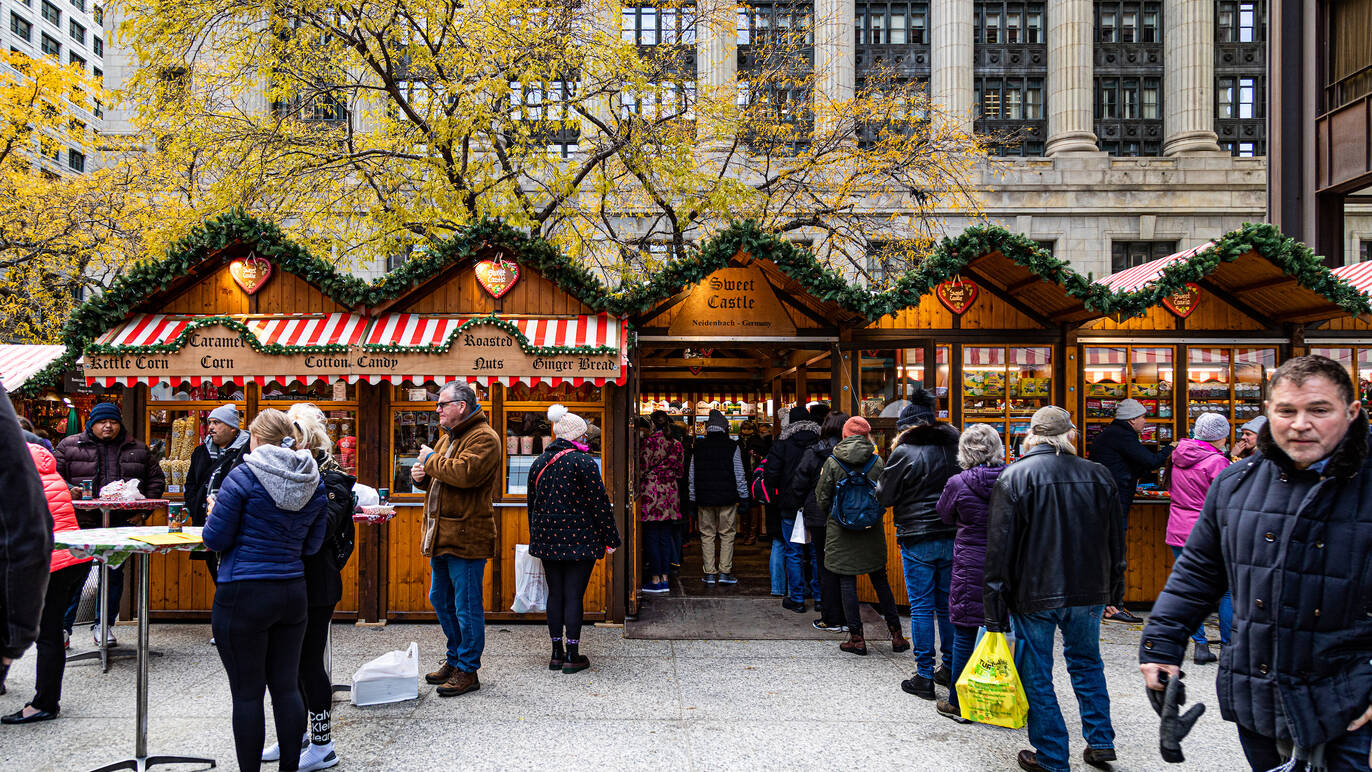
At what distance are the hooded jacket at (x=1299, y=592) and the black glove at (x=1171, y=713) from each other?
12cm

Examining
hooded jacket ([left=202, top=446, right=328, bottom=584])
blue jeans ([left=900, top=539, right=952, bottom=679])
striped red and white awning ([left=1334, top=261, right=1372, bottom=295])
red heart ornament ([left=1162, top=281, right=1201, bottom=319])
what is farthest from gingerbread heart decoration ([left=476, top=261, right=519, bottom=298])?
striped red and white awning ([left=1334, top=261, right=1372, bottom=295])

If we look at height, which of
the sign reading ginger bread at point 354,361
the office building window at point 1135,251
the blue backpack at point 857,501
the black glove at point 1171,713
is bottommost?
the black glove at point 1171,713

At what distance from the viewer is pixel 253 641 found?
3.82 meters

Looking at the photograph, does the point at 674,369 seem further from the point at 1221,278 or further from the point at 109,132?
the point at 109,132

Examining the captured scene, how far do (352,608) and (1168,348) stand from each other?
905 centimetres

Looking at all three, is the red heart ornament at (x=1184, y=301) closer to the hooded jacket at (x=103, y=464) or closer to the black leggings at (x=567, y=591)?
the black leggings at (x=567, y=591)

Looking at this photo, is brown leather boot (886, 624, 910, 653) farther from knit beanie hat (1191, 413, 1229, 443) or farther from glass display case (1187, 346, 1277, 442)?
glass display case (1187, 346, 1277, 442)

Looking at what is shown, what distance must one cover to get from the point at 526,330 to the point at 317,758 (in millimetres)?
4028

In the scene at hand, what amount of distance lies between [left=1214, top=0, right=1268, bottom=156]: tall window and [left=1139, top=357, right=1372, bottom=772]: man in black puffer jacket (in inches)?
1348

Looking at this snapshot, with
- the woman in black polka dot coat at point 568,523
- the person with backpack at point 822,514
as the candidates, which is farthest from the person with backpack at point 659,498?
the woman in black polka dot coat at point 568,523

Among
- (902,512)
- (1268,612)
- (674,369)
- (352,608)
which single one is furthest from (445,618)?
(674,369)

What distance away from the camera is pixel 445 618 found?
19.1ft

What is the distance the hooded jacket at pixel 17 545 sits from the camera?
6.86 ft

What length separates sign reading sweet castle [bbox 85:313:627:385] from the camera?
6.91 metres
